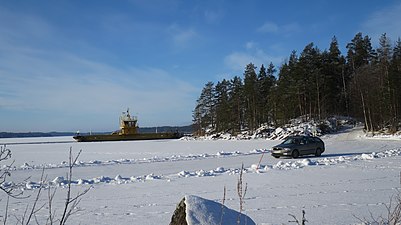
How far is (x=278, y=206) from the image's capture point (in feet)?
26.6

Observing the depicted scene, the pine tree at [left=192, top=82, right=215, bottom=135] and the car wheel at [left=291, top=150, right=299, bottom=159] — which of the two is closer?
the car wheel at [left=291, top=150, right=299, bottom=159]

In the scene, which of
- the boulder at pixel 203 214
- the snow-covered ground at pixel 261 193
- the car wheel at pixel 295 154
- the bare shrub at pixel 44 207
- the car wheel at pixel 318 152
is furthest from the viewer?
the car wheel at pixel 318 152

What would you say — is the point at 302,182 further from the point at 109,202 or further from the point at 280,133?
the point at 280,133

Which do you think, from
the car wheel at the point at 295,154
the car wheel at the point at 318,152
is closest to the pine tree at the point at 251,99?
the car wheel at the point at 318,152

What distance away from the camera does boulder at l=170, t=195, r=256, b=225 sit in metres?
3.35

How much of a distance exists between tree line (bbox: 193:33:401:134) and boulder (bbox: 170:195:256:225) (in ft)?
164

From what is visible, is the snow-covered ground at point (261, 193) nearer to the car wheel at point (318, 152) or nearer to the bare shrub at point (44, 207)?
the bare shrub at point (44, 207)

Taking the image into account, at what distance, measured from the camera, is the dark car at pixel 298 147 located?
70.3 feet

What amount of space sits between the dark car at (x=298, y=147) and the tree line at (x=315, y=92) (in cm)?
3014

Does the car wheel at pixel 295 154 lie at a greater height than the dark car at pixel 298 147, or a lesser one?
lesser

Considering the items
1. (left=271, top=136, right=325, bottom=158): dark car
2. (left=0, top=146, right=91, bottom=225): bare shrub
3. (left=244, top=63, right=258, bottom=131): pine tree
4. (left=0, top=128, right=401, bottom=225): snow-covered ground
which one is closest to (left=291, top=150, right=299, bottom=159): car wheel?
(left=271, top=136, right=325, bottom=158): dark car

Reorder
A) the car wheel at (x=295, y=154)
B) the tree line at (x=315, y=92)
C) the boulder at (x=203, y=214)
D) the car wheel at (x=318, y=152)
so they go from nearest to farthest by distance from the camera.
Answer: the boulder at (x=203, y=214)
the car wheel at (x=295, y=154)
the car wheel at (x=318, y=152)
the tree line at (x=315, y=92)

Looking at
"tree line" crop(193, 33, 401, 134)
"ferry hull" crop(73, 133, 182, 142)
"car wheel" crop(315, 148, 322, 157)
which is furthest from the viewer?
"ferry hull" crop(73, 133, 182, 142)

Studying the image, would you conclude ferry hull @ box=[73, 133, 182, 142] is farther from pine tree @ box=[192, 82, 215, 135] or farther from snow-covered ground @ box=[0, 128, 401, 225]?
snow-covered ground @ box=[0, 128, 401, 225]
